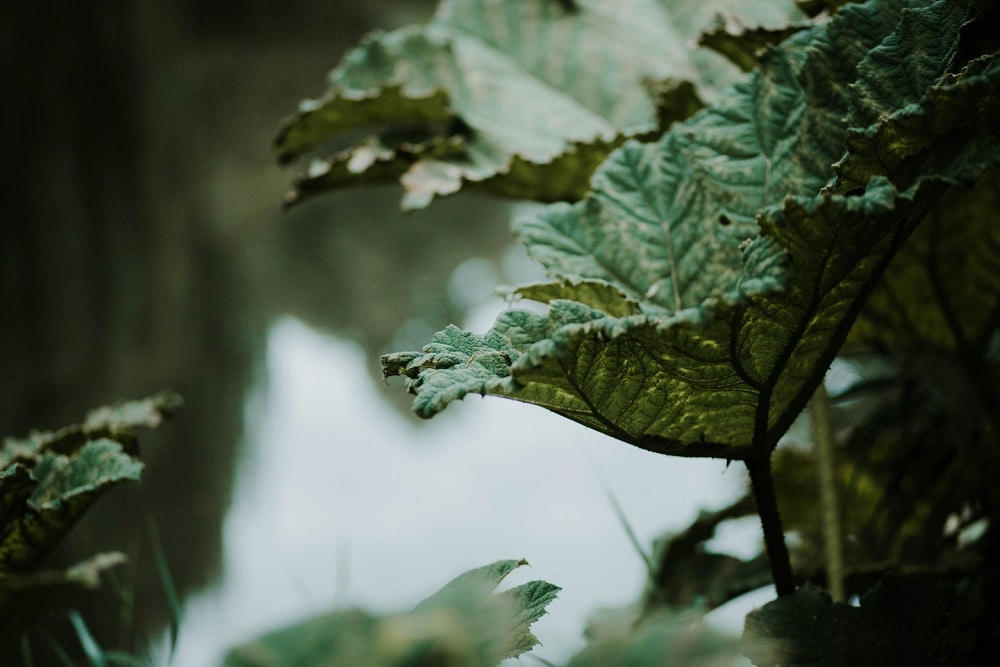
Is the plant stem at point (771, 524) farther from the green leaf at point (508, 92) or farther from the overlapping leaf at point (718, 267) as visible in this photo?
the green leaf at point (508, 92)

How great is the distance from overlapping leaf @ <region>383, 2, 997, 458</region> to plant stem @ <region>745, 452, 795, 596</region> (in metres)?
0.02

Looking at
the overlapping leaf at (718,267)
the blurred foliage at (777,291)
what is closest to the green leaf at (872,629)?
the blurred foliage at (777,291)

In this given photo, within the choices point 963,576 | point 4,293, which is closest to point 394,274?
point 4,293

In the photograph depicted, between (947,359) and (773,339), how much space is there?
0.62 meters

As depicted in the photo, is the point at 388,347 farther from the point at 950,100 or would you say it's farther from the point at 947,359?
the point at 950,100

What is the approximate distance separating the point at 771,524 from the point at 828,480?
0.26 m

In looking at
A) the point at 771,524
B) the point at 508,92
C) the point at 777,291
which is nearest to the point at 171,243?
the point at 508,92

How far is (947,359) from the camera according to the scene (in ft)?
3.46

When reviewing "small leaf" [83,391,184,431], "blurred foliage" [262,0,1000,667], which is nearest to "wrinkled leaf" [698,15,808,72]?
"blurred foliage" [262,0,1000,667]

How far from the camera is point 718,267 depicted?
2.27ft

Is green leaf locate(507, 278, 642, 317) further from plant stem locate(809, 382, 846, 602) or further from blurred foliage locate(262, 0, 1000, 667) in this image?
plant stem locate(809, 382, 846, 602)

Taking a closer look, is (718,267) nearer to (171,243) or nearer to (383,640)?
(383,640)

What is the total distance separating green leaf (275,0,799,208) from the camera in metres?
0.89

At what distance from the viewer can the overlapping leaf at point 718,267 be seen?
483 mm
